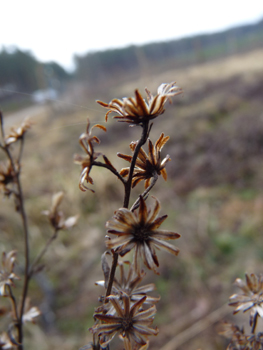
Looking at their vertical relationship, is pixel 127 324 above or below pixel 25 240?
below

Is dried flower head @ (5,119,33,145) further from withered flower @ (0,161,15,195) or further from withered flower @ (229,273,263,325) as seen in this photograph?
withered flower @ (229,273,263,325)

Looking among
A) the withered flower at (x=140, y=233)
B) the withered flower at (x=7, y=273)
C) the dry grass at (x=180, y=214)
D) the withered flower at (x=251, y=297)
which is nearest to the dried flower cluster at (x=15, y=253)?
the withered flower at (x=7, y=273)

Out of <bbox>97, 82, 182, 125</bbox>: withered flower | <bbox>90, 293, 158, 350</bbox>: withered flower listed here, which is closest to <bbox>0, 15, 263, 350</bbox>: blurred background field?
<bbox>97, 82, 182, 125</bbox>: withered flower

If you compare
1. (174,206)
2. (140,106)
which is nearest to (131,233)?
(140,106)

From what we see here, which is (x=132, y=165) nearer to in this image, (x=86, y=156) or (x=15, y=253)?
(x=86, y=156)

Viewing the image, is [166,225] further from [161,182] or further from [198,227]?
[161,182]

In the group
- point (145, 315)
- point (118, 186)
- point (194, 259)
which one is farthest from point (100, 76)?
point (145, 315)
